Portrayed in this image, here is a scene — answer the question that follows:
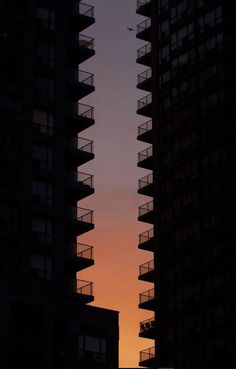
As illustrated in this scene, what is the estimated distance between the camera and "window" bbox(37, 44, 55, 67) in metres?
138

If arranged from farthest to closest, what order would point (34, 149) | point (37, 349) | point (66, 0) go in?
point (66, 0)
point (34, 149)
point (37, 349)

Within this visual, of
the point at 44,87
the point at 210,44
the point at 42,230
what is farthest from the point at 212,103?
the point at 42,230

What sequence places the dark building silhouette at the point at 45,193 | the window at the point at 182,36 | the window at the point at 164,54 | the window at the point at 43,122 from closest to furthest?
the dark building silhouette at the point at 45,193
the window at the point at 43,122
the window at the point at 182,36
the window at the point at 164,54

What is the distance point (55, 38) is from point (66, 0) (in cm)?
524

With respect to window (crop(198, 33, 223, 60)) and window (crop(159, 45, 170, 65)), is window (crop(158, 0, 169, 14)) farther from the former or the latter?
window (crop(198, 33, 223, 60))

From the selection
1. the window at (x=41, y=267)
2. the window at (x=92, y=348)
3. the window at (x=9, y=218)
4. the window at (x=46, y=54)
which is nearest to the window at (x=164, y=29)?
the window at (x=46, y=54)

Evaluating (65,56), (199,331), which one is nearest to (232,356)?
(199,331)

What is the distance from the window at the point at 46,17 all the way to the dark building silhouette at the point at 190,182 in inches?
882

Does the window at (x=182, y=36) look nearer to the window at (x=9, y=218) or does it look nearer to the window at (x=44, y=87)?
the window at (x=44, y=87)

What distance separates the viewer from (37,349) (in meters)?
121

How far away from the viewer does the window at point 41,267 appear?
127 meters

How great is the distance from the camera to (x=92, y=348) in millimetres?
125688

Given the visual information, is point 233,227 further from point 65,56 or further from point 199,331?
point 65,56

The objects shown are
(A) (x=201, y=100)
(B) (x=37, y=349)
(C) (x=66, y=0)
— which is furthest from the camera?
(A) (x=201, y=100)
